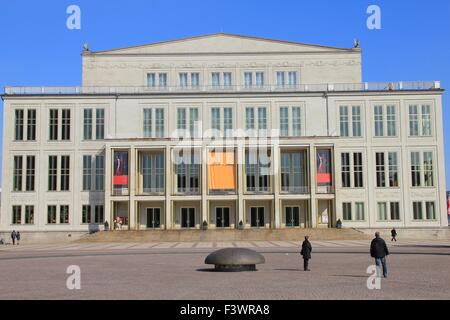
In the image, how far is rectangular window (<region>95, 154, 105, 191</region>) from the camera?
2623 inches

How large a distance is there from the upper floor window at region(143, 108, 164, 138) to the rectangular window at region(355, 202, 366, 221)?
72.2ft

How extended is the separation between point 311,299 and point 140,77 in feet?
191

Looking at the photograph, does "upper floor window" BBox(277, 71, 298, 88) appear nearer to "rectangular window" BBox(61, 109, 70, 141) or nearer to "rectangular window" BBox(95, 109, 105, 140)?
"rectangular window" BBox(95, 109, 105, 140)

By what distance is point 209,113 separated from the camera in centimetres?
6769

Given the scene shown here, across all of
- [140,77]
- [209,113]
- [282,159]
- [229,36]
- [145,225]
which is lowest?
[145,225]

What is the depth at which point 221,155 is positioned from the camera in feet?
211

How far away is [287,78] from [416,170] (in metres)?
17.3

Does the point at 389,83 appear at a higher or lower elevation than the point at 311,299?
higher

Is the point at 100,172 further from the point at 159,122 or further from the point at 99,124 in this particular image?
the point at 159,122

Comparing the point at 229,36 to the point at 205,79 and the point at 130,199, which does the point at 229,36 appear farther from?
the point at 130,199

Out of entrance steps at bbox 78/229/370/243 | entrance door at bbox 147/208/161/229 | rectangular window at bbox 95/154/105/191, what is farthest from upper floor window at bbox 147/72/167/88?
entrance steps at bbox 78/229/370/243

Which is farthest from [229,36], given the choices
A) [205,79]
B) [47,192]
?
[47,192]
